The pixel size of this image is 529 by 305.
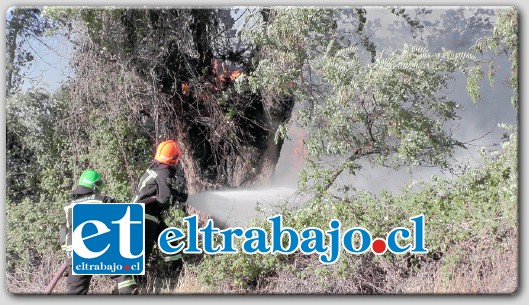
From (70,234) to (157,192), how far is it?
2.95 ft

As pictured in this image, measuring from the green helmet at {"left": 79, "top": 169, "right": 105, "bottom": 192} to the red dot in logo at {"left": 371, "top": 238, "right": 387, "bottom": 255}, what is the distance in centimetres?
272

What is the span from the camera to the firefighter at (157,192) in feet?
22.9

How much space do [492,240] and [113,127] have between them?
4.03 m

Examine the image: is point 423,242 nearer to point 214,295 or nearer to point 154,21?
point 214,295

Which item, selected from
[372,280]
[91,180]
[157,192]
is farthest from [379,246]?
[91,180]

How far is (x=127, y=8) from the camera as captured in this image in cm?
755

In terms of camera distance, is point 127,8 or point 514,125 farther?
point 127,8

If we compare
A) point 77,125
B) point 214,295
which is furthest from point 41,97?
Result: point 214,295

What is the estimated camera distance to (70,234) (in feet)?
22.5

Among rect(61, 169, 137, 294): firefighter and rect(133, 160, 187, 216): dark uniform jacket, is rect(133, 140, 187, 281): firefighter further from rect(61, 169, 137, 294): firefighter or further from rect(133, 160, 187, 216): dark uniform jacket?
rect(61, 169, 137, 294): firefighter

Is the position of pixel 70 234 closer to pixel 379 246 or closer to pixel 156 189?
pixel 156 189

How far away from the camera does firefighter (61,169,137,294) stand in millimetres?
6828

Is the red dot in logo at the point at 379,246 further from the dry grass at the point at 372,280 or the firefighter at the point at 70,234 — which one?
the firefighter at the point at 70,234

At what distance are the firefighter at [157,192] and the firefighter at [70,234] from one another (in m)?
0.30
